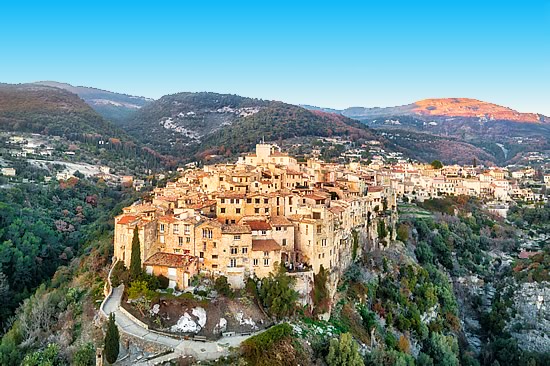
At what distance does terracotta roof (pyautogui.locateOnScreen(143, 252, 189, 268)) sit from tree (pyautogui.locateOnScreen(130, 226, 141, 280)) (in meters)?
0.83

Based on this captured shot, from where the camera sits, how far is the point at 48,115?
144 meters

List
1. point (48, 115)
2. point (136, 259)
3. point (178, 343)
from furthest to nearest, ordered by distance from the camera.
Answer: point (48, 115), point (136, 259), point (178, 343)

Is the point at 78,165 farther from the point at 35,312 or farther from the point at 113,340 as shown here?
the point at 113,340

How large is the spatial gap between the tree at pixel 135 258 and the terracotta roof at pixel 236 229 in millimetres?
5796

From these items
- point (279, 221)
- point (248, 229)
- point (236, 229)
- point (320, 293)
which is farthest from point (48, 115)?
point (320, 293)

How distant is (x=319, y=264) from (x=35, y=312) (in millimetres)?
21685

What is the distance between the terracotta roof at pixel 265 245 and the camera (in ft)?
106

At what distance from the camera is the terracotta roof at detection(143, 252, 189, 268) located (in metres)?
31.8

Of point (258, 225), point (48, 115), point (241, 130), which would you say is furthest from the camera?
point (48, 115)

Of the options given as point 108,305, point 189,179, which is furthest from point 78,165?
point 108,305

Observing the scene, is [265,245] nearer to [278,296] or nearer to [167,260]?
[278,296]

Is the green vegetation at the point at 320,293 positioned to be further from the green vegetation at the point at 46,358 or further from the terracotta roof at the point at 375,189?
the terracotta roof at the point at 375,189

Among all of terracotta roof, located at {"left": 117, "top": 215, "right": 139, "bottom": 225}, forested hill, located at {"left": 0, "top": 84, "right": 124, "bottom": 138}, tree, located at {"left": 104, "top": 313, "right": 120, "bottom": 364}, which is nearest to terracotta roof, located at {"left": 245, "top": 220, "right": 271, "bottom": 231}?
terracotta roof, located at {"left": 117, "top": 215, "right": 139, "bottom": 225}

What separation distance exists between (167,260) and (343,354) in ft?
42.5
